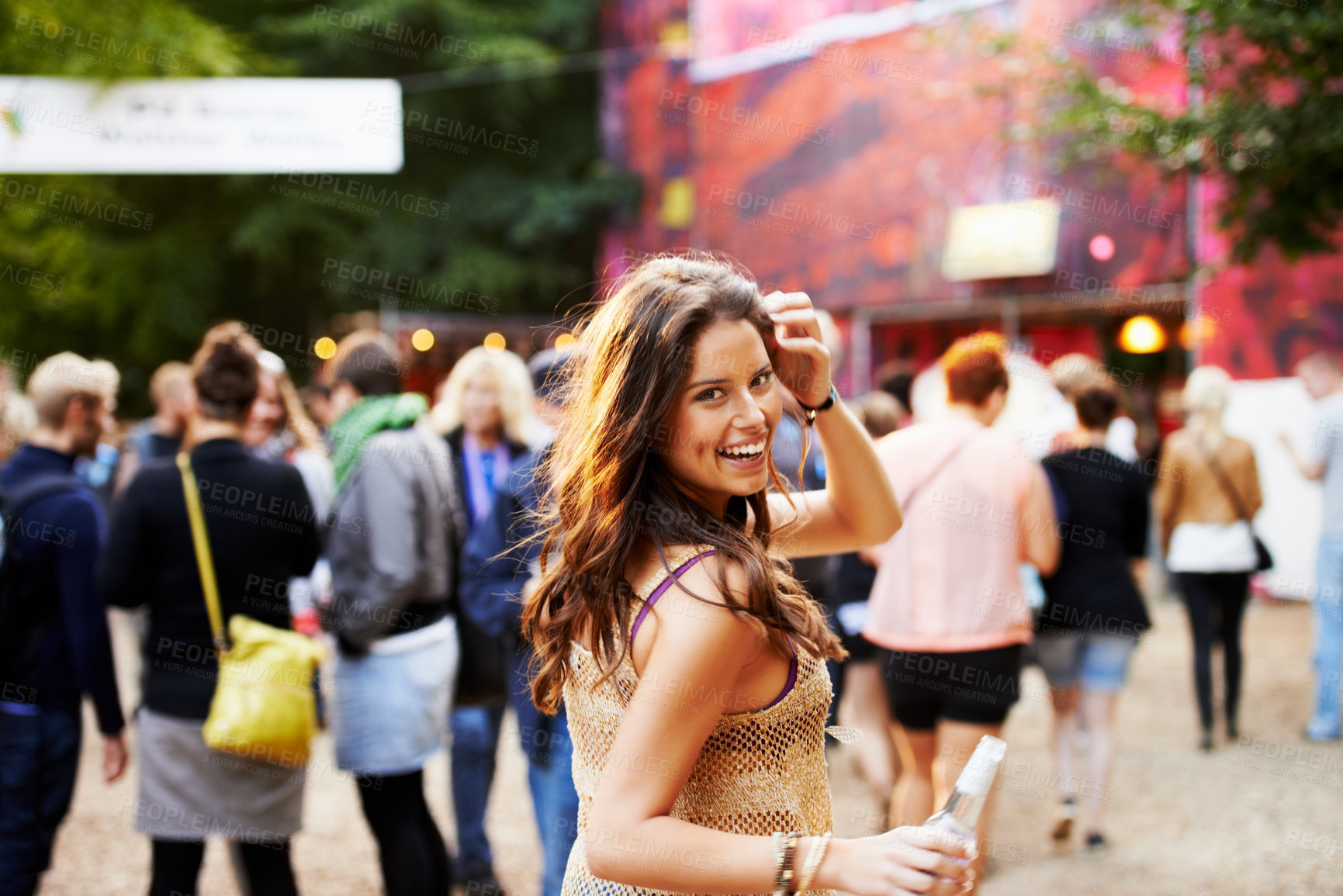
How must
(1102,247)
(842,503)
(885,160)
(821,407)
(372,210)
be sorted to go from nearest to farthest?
(821,407) → (842,503) → (1102,247) → (885,160) → (372,210)

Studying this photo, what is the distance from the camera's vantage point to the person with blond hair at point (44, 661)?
3252 mm

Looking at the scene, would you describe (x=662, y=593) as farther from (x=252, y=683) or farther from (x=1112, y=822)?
(x=1112, y=822)

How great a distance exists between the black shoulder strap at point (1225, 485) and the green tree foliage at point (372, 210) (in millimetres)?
12384

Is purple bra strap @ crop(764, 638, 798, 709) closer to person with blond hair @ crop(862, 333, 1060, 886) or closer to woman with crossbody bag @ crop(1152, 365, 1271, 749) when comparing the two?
person with blond hair @ crop(862, 333, 1060, 886)

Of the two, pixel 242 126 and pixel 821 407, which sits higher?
pixel 242 126

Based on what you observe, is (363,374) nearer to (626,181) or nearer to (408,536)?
(408,536)

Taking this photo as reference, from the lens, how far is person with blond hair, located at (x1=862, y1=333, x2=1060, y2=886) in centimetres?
372

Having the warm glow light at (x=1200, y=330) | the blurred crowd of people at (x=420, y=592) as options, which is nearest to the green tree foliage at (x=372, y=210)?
the warm glow light at (x=1200, y=330)

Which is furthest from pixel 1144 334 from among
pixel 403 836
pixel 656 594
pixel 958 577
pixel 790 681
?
pixel 656 594

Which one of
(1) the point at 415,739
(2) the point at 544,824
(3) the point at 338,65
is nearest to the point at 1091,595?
(2) the point at 544,824

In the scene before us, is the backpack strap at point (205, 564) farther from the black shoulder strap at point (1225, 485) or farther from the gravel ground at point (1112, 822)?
the black shoulder strap at point (1225, 485)

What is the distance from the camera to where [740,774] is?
1529mm

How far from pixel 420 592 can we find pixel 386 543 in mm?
214

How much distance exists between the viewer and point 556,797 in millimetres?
3422
